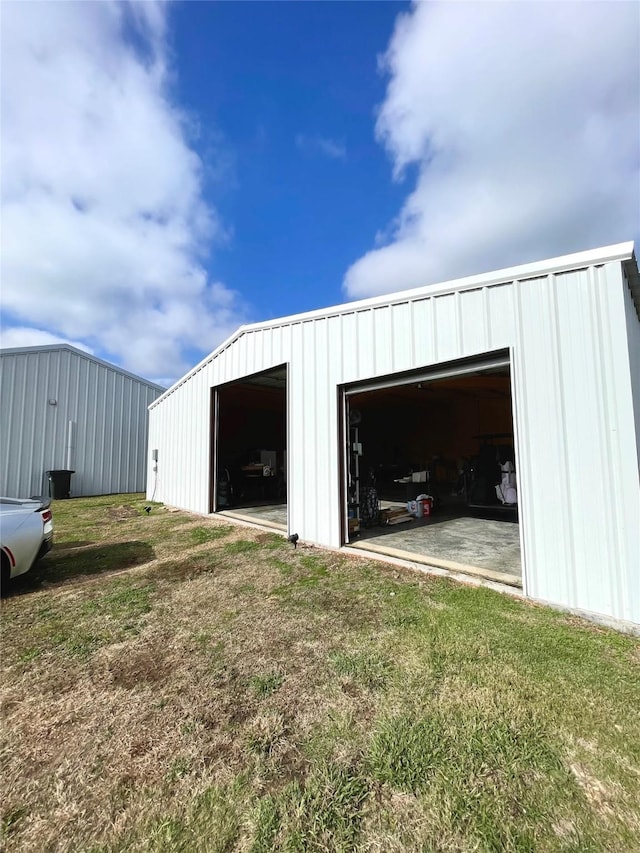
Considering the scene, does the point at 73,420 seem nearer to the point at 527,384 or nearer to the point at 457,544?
the point at 457,544

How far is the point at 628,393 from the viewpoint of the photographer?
3027 millimetres

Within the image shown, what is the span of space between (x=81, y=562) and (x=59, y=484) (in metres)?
9.51

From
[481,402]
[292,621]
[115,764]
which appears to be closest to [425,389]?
[481,402]

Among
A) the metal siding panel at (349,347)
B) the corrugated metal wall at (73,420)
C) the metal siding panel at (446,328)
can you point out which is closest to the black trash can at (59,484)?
the corrugated metal wall at (73,420)

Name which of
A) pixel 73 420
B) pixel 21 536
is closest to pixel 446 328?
pixel 21 536

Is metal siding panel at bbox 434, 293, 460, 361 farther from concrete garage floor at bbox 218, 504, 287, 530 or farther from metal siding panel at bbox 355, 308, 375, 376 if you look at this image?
concrete garage floor at bbox 218, 504, 287, 530

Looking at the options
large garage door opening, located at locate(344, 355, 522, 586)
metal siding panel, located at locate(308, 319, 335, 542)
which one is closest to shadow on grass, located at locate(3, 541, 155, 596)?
metal siding panel, located at locate(308, 319, 335, 542)

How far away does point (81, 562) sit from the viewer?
4.96m

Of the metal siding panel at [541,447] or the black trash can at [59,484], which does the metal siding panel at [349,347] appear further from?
the black trash can at [59,484]

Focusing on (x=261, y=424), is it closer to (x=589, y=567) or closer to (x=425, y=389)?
(x=425, y=389)

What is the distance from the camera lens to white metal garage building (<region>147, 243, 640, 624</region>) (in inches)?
121

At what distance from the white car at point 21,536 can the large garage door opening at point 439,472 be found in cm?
376

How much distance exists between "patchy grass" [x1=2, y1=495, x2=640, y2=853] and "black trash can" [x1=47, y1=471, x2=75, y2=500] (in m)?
10.6

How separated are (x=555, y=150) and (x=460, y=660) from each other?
787 centimetres
